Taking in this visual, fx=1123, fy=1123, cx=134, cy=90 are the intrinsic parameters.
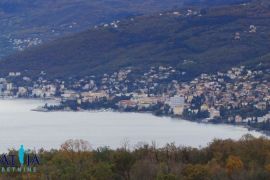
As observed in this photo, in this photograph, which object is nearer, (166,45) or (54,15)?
(166,45)

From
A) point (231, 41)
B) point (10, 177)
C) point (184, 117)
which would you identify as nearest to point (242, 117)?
point (184, 117)

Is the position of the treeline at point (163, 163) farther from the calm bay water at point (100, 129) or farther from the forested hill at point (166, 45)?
the forested hill at point (166, 45)

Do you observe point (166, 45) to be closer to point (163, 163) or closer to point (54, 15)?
point (54, 15)

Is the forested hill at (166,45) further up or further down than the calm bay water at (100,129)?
further up

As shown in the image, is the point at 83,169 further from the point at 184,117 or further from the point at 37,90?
the point at 37,90

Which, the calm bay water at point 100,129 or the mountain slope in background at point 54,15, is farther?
the mountain slope in background at point 54,15

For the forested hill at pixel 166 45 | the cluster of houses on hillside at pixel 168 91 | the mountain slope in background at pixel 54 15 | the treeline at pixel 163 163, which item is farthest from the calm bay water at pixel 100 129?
the mountain slope in background at pixel 54 15

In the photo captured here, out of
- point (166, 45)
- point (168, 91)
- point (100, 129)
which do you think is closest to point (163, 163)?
point (100, 129)
